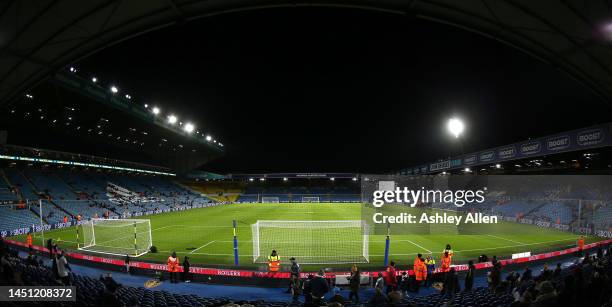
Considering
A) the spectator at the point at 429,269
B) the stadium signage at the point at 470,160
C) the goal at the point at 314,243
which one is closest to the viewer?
the spectator at the point at 429,269

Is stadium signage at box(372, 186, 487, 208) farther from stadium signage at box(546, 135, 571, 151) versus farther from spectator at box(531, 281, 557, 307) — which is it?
spectator at box(531, 281, 557, 307)

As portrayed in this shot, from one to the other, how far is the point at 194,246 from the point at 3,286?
13328 mm

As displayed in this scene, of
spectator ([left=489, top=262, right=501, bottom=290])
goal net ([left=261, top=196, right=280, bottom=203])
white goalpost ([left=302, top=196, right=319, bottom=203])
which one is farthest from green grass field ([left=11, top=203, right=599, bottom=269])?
white goalpost ([left=302, top=196, right=319, bottom=203])

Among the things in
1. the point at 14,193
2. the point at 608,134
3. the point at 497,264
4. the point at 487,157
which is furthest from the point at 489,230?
the point at 14,193

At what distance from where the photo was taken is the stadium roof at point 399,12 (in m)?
6.03

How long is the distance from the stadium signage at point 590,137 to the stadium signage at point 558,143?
3.68 feet

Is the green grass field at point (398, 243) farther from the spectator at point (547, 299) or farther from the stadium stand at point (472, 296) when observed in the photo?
the spectator at point (547, 299)

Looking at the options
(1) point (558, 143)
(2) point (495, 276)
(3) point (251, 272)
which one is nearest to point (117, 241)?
(3) point (251, 272)

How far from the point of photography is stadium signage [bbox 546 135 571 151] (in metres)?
18.6

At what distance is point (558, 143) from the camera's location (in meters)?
19.3

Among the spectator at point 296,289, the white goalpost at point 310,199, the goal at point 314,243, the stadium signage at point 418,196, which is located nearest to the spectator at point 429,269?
the stadium signage at point 418,196

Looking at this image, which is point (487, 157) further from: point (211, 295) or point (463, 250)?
point (211, 295)

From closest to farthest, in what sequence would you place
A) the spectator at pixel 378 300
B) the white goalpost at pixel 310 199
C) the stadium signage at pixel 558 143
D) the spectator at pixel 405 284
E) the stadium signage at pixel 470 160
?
the spectator at pixel 378 300
the spectator at pixel 405 284
the stadium signage at pixel 558 143
the stadium signage at pixel 470 160
the white goalpost at pixel 310 199

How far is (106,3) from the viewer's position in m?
6.35
